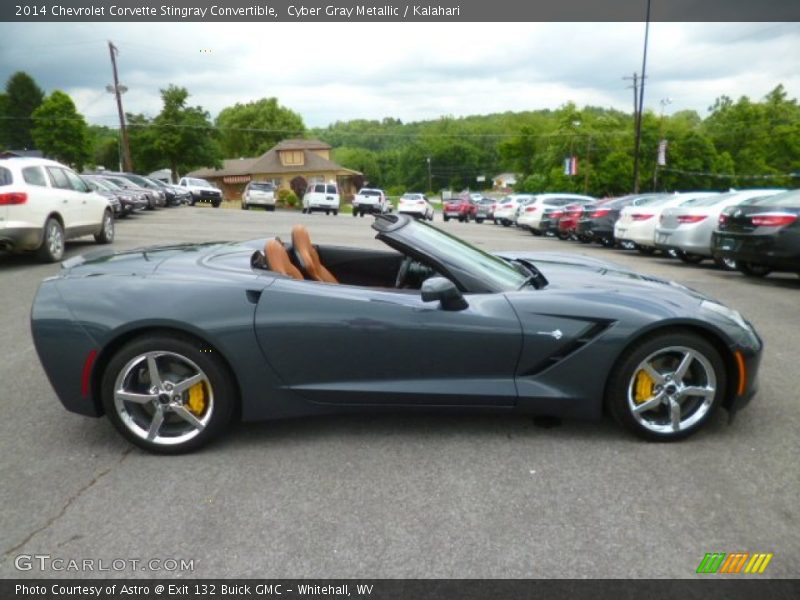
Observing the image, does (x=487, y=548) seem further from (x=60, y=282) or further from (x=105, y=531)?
(x=60, y=282)

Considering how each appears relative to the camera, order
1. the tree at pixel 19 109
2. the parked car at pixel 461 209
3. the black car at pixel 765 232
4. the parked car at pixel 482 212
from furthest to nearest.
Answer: the tree at pixel 19 109
the parked car at pixel 461 209
the parked car at pixel 482 212
the black car at pixel 765 232

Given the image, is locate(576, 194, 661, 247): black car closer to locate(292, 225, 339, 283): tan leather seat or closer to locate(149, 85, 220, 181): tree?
locate(292, 225, 339, 283): tan leather seat

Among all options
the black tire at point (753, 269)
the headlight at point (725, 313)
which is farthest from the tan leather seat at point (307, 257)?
the black tire at point (753, 269)

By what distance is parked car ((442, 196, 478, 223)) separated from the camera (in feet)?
117

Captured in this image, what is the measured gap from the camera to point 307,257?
3.74 metres

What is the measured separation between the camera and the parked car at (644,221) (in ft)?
40.2

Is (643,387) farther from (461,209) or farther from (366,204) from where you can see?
(461,209)

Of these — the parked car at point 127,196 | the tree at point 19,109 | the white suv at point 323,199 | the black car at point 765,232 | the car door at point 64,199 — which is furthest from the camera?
the tree at point 19,109

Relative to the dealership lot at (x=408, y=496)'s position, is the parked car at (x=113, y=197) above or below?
above

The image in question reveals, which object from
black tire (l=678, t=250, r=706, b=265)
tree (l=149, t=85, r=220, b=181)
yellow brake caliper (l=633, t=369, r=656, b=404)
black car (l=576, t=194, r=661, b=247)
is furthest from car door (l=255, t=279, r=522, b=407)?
tree (l=149, t=85, r=220, b=181)

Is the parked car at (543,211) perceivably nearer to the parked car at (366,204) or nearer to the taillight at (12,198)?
the parked car at (366,204)

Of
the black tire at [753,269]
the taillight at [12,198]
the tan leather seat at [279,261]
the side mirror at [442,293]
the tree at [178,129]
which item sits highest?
the tree at [178,129]

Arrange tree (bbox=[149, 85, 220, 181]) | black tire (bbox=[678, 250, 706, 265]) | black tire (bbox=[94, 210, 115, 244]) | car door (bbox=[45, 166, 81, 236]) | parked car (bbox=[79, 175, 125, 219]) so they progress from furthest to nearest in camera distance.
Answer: tree (bbox=[149, 85, 220, 181]) < parked car (bbox=[79, 175, 125, 219]) < black tire (bbox=[94, 210, 115, 244]) < black tire (bbox=[678, 250, 706, 265]) < car door (bbox=[45, 166, 81, 236])

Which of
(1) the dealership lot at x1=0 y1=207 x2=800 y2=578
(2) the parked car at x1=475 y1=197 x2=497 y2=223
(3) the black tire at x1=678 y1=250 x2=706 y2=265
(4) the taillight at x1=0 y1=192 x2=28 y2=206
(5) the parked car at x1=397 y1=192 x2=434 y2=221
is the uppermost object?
(4) the taillight at x1=0 y1=192 x2=28 y2=206
